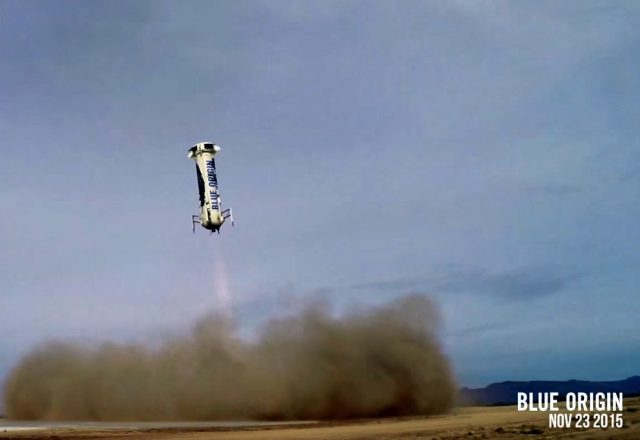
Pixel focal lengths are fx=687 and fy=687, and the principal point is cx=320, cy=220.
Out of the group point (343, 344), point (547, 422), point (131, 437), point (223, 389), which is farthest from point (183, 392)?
point (547, 422)

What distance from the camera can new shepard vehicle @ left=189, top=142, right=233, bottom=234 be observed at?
194 feet

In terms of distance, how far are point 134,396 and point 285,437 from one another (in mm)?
44174

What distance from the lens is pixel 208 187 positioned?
6019 centimetres

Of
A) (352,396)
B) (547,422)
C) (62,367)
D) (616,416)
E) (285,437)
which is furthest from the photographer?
(62,367)

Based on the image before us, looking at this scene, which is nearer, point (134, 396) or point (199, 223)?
point (199, 223)

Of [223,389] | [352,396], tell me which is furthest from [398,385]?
[223,389]

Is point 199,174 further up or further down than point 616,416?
further up

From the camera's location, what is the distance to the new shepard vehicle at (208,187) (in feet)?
194

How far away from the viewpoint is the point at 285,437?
42750 mm

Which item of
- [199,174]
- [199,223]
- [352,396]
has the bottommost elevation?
[352,396]

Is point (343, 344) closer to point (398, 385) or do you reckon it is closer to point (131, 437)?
point (398, 385)

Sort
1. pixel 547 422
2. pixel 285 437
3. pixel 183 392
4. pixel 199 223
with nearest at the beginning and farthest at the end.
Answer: pixel 285 437 < pixel 547 422 < pixel 199 223 < pixel 183 392

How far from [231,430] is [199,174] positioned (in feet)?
73.9

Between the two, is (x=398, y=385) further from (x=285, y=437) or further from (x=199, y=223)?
(x=285, y=437)
